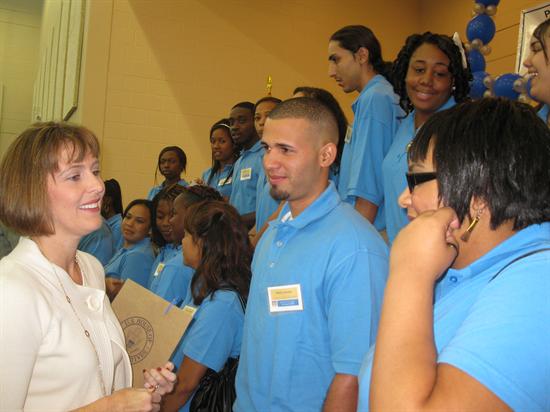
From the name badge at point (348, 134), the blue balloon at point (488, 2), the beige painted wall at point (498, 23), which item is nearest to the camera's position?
the name badge at point (348, 134)

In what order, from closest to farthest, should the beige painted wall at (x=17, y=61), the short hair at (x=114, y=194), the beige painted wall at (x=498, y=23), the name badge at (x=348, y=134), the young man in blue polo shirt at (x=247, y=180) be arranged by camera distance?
the name badge at (x=348, y=134) < the young man in blue polo shirt at (x=247, y=180) < the short hair at (x=114, y=194) < the beige painted wall at (x=498, y=23) < the beige painted wall at (x=17, y=61)

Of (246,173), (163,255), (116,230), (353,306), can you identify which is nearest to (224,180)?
(246,173)

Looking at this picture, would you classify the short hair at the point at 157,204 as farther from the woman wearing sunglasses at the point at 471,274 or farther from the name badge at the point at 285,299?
the woman wearing sunglasses at the point at 471,274

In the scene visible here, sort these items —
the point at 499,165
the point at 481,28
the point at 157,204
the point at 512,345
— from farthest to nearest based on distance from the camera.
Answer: the point at 481,28, the point at 157,204, the point at 499,165, the point at 512,345

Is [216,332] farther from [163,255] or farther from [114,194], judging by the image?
[114,194]

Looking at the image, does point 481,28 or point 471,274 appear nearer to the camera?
point 471,274

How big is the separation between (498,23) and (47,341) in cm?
648

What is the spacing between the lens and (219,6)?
7.26 m

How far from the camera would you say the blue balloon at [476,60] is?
455cm

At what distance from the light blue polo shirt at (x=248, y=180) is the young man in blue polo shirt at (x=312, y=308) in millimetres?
1981

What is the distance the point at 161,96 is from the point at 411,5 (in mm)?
3630

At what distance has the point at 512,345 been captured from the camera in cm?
86

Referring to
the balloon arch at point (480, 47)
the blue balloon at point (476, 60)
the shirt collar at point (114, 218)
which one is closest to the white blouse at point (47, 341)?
the balloon arch at point (480, 47)

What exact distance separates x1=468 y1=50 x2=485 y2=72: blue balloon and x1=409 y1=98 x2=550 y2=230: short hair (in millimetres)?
3679
